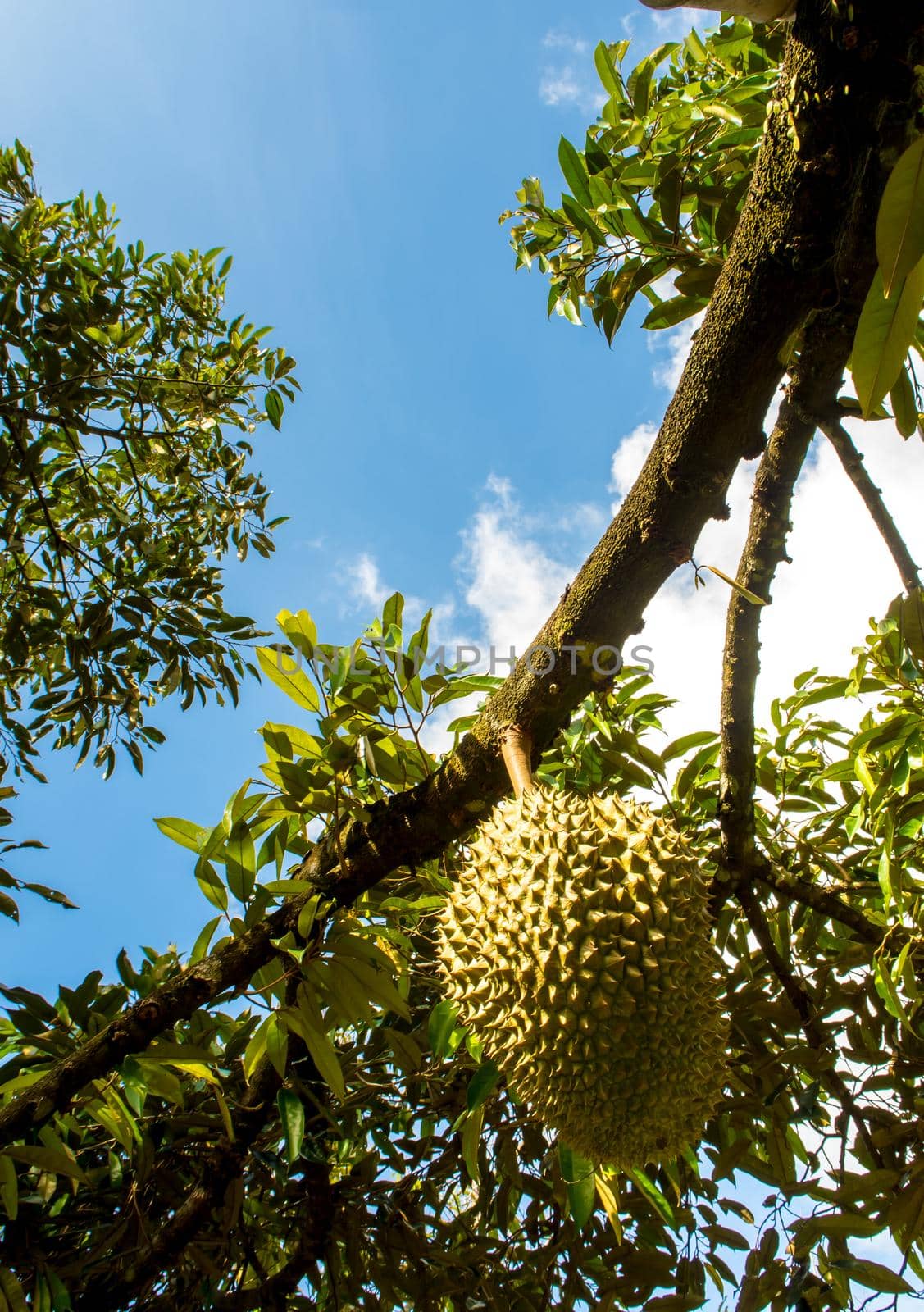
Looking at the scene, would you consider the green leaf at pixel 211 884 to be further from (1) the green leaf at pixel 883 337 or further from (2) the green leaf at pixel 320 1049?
(1) the green leaf at pixel 883 337

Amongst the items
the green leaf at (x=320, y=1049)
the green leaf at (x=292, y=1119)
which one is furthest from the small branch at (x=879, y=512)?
the green leaf at (x=292, y=1119)

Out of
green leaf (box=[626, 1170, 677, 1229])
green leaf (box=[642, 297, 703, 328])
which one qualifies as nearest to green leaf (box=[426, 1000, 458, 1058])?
green leaf (box=[626, 1170, 677, 1229])

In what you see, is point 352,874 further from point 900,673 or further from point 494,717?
point 900,673

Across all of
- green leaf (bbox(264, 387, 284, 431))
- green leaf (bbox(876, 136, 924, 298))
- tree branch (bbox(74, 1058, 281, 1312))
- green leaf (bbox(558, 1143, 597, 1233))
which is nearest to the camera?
green leaf (bbox(876, 136, 924, 298))

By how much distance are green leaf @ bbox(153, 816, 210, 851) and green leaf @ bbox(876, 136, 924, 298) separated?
4.79 feet

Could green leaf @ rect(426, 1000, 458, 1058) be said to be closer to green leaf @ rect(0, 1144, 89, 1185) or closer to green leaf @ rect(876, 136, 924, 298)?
green leaf @ rect(0, 1144, 89, 1185)

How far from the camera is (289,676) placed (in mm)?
1756

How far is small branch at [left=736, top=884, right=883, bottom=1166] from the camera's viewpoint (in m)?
1.72

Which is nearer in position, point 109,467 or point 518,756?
point 518,756

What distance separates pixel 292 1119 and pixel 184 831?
0.64 metres

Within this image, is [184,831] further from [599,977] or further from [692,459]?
[692,459]

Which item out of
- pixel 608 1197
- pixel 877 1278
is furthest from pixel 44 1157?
pixel 877 1278

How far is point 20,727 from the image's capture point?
3033mm

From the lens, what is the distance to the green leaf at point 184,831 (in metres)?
1.57
